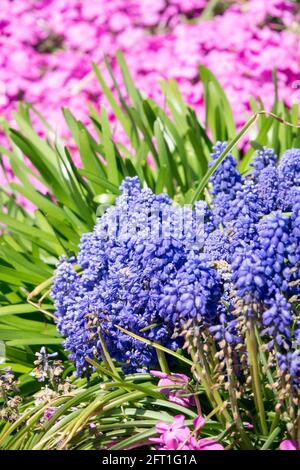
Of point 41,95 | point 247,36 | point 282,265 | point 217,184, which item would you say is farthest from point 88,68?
point 282,265

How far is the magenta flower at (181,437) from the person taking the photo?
187cm

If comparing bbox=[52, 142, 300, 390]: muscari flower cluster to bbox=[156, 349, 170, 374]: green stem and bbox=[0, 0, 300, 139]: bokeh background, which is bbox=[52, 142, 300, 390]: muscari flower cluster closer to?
bbox=[156, 349, 170, 374]: green stem

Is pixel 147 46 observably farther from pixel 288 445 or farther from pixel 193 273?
pixel 288 445

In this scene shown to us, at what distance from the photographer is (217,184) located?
2.49 meters

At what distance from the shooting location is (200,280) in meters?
1.83

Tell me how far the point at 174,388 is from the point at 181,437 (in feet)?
0.66

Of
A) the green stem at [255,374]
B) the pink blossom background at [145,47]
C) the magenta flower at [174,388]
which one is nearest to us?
the green stem at [255,374]

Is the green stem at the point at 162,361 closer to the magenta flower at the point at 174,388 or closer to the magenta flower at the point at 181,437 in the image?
the magenta flower at the point at 174,388

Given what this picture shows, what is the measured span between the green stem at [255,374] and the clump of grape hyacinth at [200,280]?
11 millimetres

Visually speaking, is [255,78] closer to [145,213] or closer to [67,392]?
[145,213]

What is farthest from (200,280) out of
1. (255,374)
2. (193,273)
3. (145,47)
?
(145,47)

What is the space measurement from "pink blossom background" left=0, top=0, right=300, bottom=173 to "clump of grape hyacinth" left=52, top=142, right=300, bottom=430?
86.3 inches

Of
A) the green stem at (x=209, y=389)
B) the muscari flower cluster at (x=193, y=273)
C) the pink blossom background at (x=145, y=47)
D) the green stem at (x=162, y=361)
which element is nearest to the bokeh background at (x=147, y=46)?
the pink blossom background at (x=145, y=47)

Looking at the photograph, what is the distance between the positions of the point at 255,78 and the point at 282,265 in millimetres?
3067
